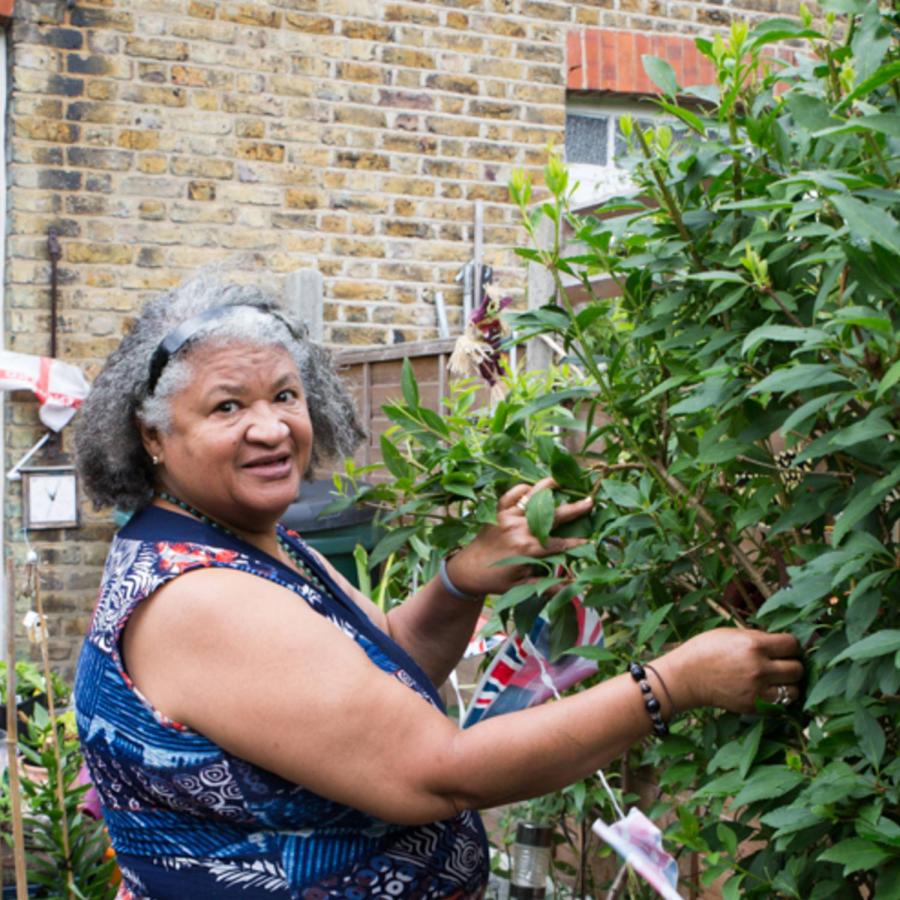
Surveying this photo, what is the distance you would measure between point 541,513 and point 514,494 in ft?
0.57

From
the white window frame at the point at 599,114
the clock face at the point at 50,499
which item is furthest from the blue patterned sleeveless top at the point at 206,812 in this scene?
the white window frame at the point at 599,114

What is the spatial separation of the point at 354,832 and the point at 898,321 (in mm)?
968

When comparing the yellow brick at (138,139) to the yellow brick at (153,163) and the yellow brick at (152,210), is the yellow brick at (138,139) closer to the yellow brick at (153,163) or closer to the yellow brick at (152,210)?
the yellow brick at (153,163)

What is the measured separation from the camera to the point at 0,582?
639cm

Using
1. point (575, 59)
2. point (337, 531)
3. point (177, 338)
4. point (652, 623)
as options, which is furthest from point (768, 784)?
point (575, 59)

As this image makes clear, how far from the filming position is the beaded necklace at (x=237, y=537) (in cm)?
193

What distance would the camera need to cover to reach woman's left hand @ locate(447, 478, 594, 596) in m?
1.81

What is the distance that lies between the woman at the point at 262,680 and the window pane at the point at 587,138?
17.5 feet

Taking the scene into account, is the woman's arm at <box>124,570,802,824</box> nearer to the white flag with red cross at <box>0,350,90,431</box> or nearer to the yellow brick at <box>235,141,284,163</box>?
the white flag with red cross at <box>0,350,90,431</box>

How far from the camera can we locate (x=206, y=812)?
1755mm

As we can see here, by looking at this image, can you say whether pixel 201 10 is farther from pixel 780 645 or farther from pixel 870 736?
pixel 870 736

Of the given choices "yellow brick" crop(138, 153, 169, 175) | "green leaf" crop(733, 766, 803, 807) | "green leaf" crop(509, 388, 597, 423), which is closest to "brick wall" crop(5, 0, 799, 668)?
"yellow brick" crop(138, 153, 169, 175)

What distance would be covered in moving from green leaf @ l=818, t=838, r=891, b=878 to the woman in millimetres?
206

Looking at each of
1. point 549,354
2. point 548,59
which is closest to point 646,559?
point 549,354
